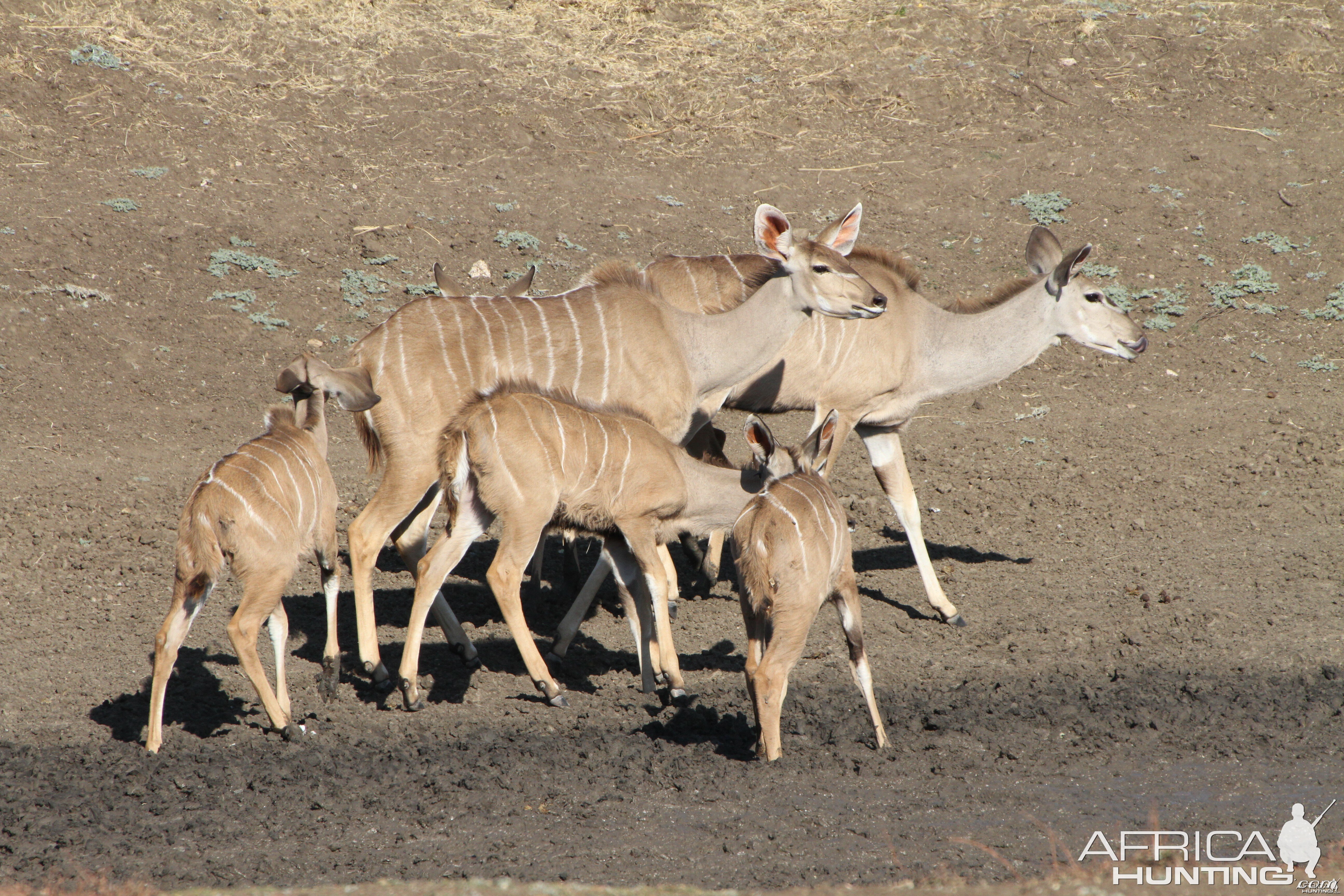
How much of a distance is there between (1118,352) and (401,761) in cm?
511

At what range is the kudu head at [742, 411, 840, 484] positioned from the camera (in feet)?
20.9

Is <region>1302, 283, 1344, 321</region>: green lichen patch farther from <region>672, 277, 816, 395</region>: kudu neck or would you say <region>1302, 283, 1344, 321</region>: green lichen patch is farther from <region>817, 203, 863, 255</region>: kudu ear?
<region>672, 277, 816, 395</region>: kudu neck

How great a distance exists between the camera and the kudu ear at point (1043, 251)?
8.20m

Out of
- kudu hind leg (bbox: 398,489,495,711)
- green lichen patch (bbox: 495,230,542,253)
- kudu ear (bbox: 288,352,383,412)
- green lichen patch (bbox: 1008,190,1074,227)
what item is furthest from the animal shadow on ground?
green lichen patch (bbox: 1008,190,1074,227)

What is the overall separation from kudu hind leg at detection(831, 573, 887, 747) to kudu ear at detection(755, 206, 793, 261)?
8.00 feet

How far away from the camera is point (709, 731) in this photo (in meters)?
5.92

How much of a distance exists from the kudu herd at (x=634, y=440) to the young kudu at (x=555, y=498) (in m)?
0.01

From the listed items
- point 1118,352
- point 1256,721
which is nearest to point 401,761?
point 1256,721

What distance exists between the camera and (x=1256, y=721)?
6000mm

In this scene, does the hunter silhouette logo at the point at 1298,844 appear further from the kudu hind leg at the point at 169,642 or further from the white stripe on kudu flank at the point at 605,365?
the kudu hind leg at the point at 169,642

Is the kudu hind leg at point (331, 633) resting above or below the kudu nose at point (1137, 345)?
below

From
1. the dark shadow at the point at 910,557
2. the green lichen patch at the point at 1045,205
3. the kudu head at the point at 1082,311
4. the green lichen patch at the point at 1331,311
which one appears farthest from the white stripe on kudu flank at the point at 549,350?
the green lichen patch at the point at 1331,311

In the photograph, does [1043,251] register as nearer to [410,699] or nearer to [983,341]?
[983,341]

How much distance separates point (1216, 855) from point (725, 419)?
6.53 metres
